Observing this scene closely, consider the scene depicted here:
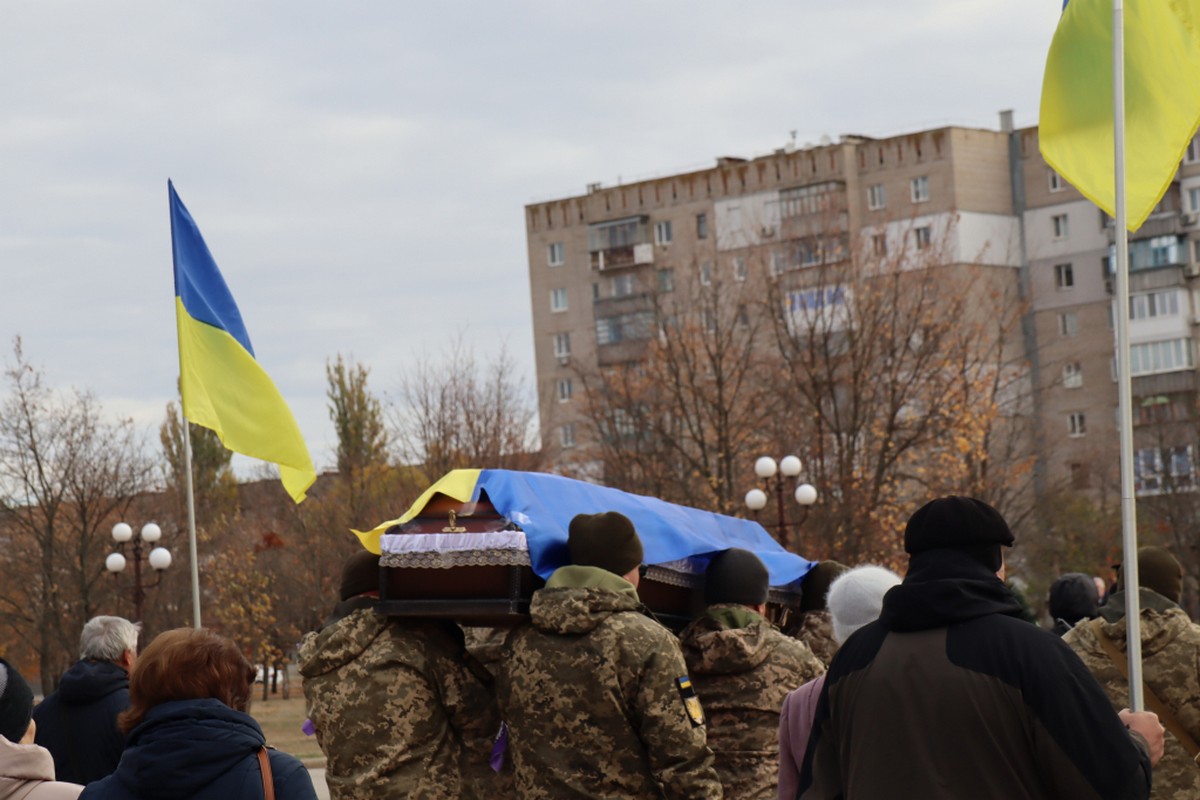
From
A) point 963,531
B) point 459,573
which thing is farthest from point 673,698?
point 963,531

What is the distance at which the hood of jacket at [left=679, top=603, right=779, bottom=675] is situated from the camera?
7184 mm

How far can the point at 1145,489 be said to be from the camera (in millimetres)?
61531

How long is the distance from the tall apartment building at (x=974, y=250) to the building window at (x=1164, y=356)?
55 millimetres

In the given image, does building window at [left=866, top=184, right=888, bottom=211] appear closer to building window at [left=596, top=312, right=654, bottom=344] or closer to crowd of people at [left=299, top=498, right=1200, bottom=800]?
building window at [left=596, top=312, right=654, bottom=344]

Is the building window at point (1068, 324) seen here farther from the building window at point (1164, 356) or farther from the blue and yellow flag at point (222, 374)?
the blue and yellow flag at point (222, 374)

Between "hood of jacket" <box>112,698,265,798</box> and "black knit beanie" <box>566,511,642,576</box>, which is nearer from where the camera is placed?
"hood of jacket" <box>112,698,265,798</box>

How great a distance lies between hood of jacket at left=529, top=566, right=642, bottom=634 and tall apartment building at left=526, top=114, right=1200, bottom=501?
55.7 metres

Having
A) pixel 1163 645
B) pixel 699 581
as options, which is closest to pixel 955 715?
pixel 1163 645

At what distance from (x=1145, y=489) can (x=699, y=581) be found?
56252 mm

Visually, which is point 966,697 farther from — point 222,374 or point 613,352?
point 613,352

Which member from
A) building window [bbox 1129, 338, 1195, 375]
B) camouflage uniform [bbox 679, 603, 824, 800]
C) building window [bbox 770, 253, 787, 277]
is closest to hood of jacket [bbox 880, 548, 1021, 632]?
camouflage uniform [bbox 679, 603, 824, 800]

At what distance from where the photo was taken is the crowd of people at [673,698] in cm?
427

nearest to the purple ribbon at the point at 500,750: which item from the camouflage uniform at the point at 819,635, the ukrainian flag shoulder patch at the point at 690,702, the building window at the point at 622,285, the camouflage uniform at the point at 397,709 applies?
the camouflage uniform at the point at 397,709

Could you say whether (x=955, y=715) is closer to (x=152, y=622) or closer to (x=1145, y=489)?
(x=152, y=622)
